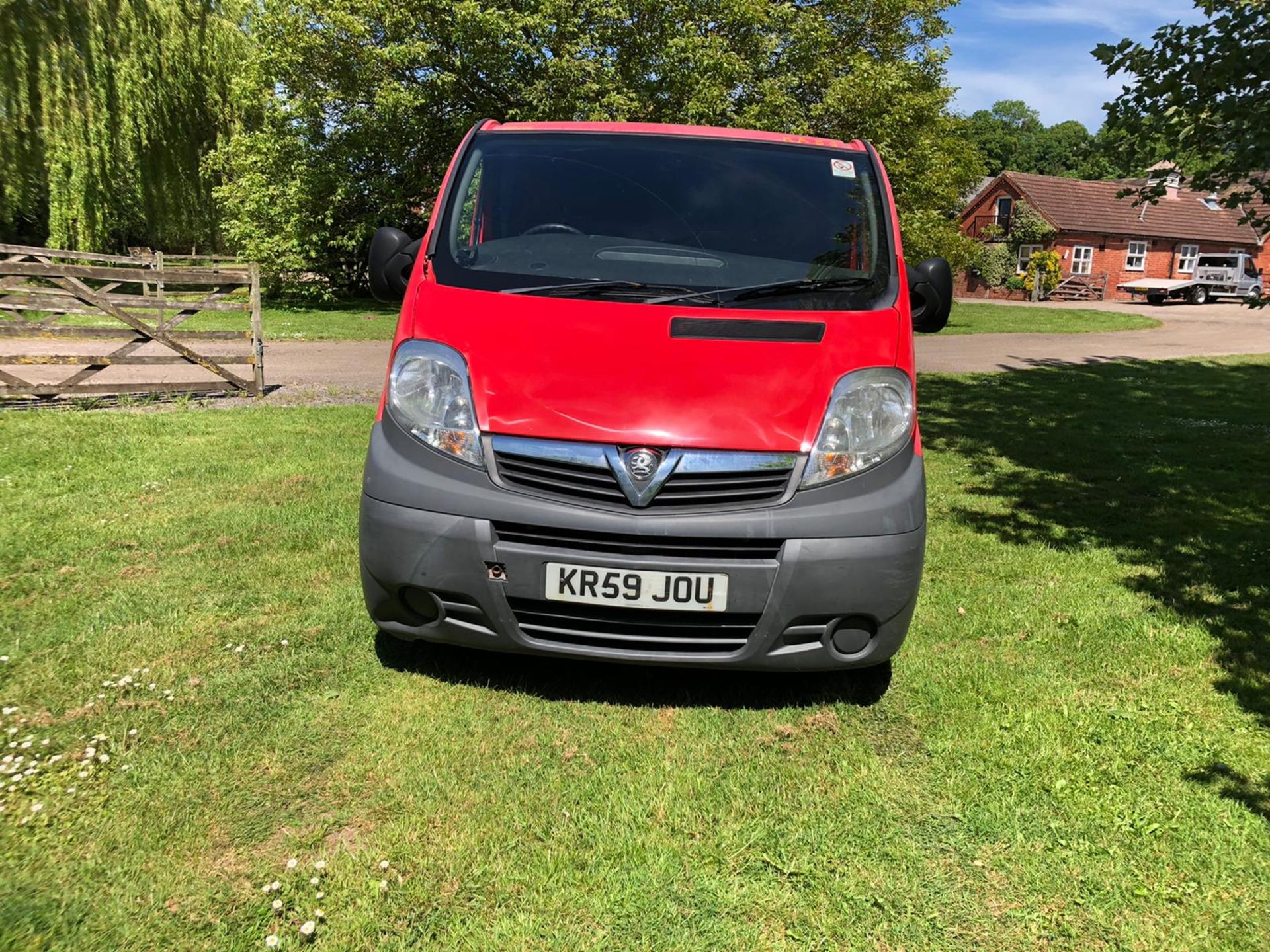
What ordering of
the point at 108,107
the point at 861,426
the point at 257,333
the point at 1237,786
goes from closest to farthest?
the point at 1237,786 → the point at 861,426 → the point at 257,333 → the point at 108,107

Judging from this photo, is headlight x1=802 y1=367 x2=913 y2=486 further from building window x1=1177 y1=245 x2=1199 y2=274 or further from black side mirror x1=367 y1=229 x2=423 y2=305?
building window x1=1177 y1=245 x2=1199 y2=274

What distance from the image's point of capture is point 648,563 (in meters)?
2.84

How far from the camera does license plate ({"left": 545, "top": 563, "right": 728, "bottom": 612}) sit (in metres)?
2.85

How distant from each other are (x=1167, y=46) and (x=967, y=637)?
4915 millimetres

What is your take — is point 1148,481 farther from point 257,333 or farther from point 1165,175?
point 257,333

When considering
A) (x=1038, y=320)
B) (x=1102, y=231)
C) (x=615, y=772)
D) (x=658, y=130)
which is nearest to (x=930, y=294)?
(x=658, y=130)

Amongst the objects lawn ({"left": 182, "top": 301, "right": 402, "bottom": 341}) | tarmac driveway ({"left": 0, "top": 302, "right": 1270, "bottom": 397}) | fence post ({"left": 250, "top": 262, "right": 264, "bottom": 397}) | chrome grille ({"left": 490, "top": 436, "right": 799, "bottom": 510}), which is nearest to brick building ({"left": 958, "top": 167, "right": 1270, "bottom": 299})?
tarmac driveway ({"left": 0, "top": 302, "right": 1270, "bottom": 397})

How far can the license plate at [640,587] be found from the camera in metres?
2.85

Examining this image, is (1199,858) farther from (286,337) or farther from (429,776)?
(286,337)

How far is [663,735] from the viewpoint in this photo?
10.3 feet

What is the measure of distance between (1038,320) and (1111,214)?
25.8m

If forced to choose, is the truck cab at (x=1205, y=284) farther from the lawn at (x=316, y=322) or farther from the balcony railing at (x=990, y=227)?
the lawn at (x=316, y=322)

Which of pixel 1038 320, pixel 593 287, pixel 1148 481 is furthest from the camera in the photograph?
pixel 1038 320

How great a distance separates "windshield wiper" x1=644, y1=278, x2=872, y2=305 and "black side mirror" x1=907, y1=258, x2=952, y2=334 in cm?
68
